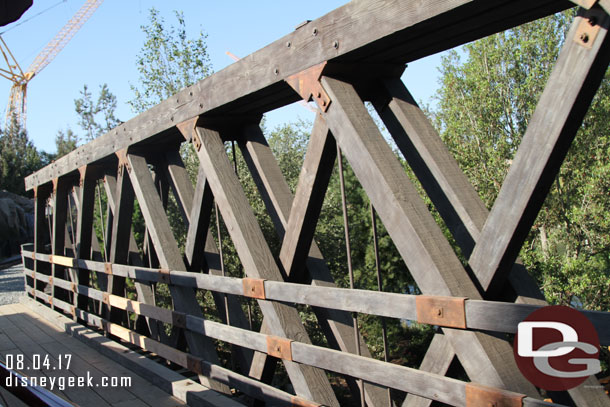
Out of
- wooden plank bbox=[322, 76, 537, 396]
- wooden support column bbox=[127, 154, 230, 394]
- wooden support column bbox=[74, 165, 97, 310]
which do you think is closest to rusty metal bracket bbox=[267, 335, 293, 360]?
wooden support column bbox=[127, 154, 230, 394]

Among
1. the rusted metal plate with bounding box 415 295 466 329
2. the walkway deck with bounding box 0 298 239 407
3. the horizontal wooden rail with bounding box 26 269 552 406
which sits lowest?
the walkway deck with bounding box 0 298 239 407

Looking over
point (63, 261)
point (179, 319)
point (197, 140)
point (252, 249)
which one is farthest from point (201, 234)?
point (63, 261)

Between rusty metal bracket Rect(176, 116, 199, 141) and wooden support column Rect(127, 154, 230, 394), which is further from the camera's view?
wooden support column Rect(127, 154, 230, 394)

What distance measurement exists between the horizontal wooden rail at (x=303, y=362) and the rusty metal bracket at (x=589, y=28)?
3.72ft

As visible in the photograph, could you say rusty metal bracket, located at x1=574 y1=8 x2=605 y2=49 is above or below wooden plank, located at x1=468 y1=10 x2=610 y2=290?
above

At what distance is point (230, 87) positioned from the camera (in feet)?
11.0

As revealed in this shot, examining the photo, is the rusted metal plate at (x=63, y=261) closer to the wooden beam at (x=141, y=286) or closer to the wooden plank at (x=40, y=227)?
the wooden beam at (x=141, y=286)

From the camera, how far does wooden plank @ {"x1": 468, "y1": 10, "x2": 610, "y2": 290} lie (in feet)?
5.67

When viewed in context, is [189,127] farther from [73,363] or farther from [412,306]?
[73,363]

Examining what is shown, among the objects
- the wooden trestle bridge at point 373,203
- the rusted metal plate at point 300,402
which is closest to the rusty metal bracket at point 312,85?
the wooden trestle bridge at point 373,203

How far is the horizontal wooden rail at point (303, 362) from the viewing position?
2.10 m

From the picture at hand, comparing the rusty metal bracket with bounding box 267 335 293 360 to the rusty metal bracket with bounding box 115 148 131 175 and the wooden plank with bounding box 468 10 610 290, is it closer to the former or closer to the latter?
the wooden plank with bounding box 468 10 610 290

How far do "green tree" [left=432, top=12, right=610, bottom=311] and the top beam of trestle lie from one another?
31.5 ft

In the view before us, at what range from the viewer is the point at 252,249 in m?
3.35
